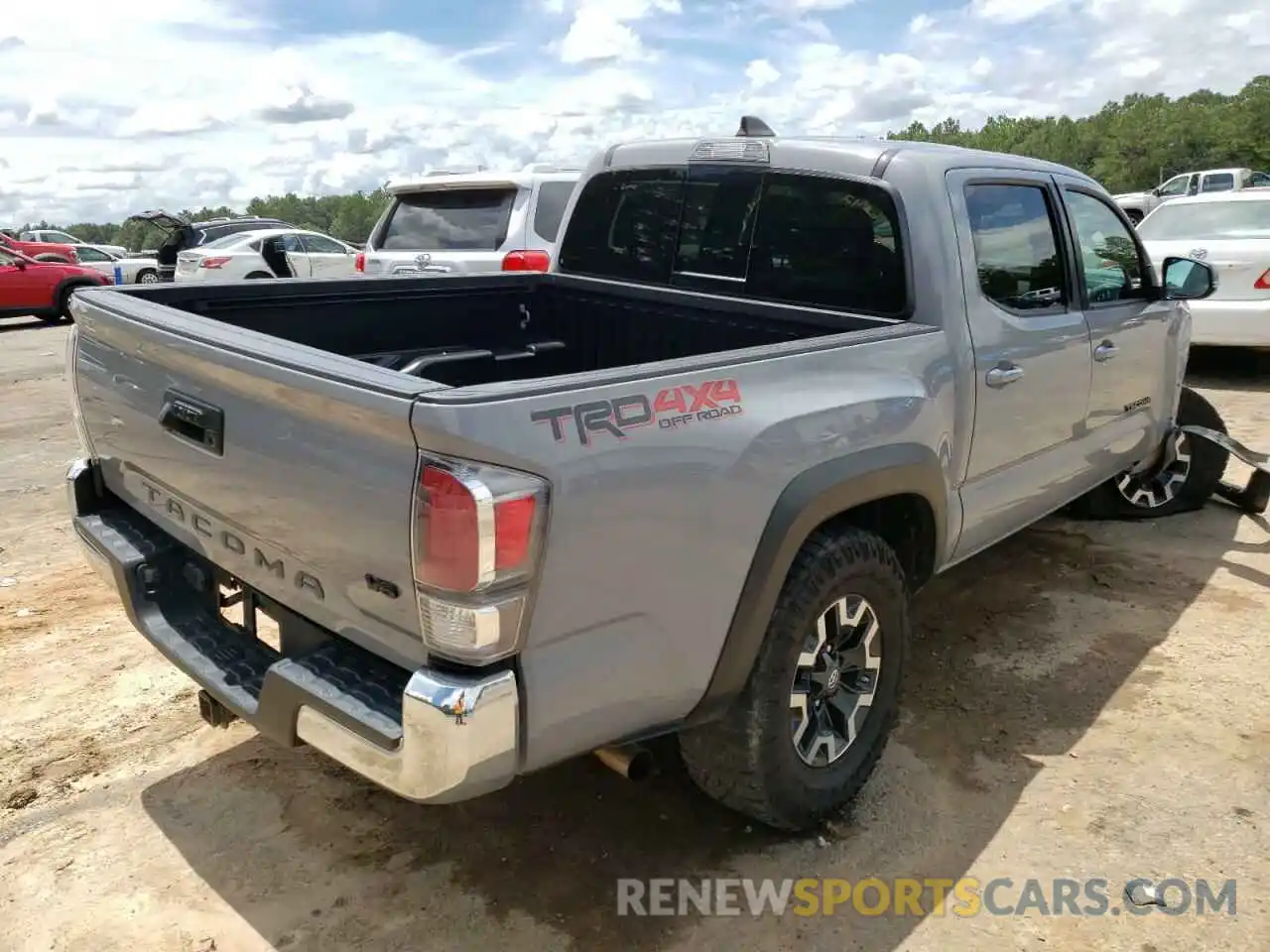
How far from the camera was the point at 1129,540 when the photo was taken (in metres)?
5.23

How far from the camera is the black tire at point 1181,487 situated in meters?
5.44

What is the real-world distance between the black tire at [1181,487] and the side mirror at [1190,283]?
105 centimetres

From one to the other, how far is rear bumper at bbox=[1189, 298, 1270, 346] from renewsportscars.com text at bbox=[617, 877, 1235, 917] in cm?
696

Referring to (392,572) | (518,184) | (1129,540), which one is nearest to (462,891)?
(392,572)

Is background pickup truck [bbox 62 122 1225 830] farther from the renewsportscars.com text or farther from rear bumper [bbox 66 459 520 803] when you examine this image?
the renewsportscars.com text

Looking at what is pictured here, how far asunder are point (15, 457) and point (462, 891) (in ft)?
19.9

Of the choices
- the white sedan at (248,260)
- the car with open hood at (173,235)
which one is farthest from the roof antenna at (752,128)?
the car with open hood at (173,235)

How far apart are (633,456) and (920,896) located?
1.51 m

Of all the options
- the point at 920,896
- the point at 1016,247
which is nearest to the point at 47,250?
the point at 1016,247

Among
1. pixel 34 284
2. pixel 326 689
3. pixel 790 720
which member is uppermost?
pixel 34 284

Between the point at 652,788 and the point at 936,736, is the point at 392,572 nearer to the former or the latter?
the point at 652,788

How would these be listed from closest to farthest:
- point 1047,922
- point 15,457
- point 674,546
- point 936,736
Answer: point 674,546 → point 1047,922 → point 936,736 → point 15,457

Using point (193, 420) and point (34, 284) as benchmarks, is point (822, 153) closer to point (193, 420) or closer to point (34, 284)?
point (193, 420)

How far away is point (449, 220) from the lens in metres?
7.91
